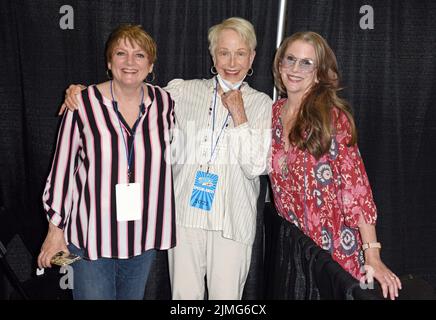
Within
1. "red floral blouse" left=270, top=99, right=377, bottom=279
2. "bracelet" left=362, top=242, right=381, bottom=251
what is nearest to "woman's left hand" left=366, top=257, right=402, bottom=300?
"bracelet" left=362, top=242, right=381, bottom=251

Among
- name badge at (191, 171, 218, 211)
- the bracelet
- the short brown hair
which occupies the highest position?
the short brown hair

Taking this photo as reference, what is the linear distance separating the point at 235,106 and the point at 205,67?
747mm

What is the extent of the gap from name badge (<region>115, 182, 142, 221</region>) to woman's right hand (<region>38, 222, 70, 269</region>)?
0.22 metres

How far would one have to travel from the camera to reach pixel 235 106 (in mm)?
1760

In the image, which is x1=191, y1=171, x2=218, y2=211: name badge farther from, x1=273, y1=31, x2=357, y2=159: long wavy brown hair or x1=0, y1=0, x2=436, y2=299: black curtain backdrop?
x1=0, y1=0, x2=436, y2=299: black curtain backdrop

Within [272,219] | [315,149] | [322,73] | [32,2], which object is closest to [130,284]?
[272,219]

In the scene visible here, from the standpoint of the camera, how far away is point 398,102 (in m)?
2.60

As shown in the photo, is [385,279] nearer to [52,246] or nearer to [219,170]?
[219,170]

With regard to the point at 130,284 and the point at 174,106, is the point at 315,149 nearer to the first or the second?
the point at 174,106

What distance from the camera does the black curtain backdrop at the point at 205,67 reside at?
2.36 m

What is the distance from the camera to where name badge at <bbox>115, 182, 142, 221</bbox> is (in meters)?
1.62

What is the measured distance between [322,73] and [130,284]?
110cm

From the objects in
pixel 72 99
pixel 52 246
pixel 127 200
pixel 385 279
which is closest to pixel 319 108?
pixel 385 279

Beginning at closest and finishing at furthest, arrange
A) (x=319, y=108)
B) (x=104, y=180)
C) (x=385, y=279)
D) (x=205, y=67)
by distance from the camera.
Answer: (x=385, y=279)
(x=104, y=180)
(x=319, y=108)
(x=205, y=67)
